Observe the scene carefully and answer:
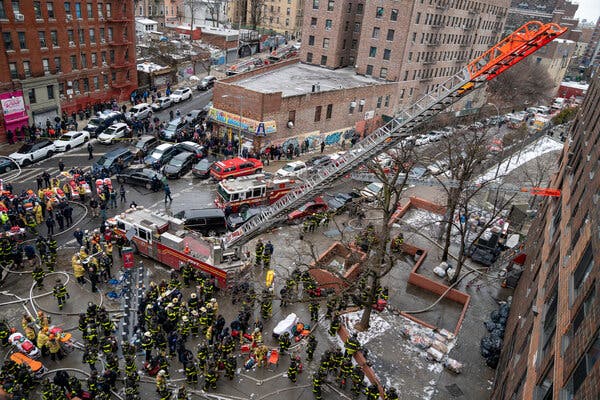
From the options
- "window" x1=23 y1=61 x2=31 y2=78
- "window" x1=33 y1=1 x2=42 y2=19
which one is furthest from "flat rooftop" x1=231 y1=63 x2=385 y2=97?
"window" x1=23 y1=61 x2=31 y2=78

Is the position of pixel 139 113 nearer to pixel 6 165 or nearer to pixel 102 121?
pixel 102 121

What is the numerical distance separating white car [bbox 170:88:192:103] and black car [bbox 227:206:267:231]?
95.7ft

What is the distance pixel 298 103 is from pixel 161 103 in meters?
18.2

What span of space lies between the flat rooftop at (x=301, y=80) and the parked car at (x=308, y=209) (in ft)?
49.0

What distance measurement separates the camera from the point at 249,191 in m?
A: 29.1

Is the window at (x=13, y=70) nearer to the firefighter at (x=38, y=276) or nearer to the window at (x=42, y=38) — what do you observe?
the window at (x=42, y=38)

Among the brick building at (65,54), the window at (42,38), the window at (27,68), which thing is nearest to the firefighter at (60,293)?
the brick building at (65,54)

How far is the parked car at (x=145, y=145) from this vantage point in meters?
35.5

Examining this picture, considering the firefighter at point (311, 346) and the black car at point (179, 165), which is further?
the black car at point (179, 165)

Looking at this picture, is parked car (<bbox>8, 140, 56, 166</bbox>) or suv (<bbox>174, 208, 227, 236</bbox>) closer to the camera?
suv (<bbox>174, 208, 227, 236</bbox>)

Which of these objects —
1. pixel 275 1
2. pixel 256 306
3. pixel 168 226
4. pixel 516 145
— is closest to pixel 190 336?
pixel 256 306

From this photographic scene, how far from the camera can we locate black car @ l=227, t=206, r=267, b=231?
2683cm

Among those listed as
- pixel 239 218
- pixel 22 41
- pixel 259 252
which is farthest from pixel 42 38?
pixel 259 252

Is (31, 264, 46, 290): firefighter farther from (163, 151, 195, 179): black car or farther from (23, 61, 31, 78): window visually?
(23, 61, 31, 78): window
